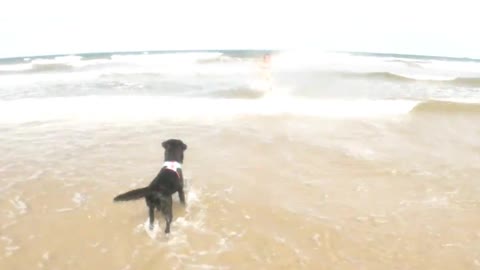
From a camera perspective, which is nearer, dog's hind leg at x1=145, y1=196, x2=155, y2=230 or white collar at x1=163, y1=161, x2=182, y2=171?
dog's hind leg at x1=145, y1=196, x2=155, y2=230

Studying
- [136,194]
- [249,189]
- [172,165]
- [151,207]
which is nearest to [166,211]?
[151,207]

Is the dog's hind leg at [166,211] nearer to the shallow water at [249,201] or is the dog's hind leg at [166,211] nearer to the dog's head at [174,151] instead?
the shallow water at [249,201]

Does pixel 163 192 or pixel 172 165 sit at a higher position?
pixel 172 165

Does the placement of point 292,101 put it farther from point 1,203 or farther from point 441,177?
point 1,203

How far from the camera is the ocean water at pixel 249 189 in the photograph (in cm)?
433

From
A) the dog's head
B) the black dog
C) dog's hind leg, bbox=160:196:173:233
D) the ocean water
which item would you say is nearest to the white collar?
the black dog

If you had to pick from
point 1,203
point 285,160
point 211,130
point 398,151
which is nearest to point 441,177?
point 398,151

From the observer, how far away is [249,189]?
6133 millimetres

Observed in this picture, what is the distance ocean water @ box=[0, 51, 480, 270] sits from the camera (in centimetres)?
433

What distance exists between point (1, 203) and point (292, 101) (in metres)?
12.0

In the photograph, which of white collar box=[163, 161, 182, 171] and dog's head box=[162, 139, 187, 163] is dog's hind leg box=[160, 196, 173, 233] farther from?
dog's head box=[162, 139, 187, 163]

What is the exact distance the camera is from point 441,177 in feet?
22.0

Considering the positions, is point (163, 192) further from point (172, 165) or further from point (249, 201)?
point (249, 201)

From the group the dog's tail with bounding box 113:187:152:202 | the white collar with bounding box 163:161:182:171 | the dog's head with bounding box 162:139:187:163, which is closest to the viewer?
the dog's tail with bounding box 113:187:152:202
